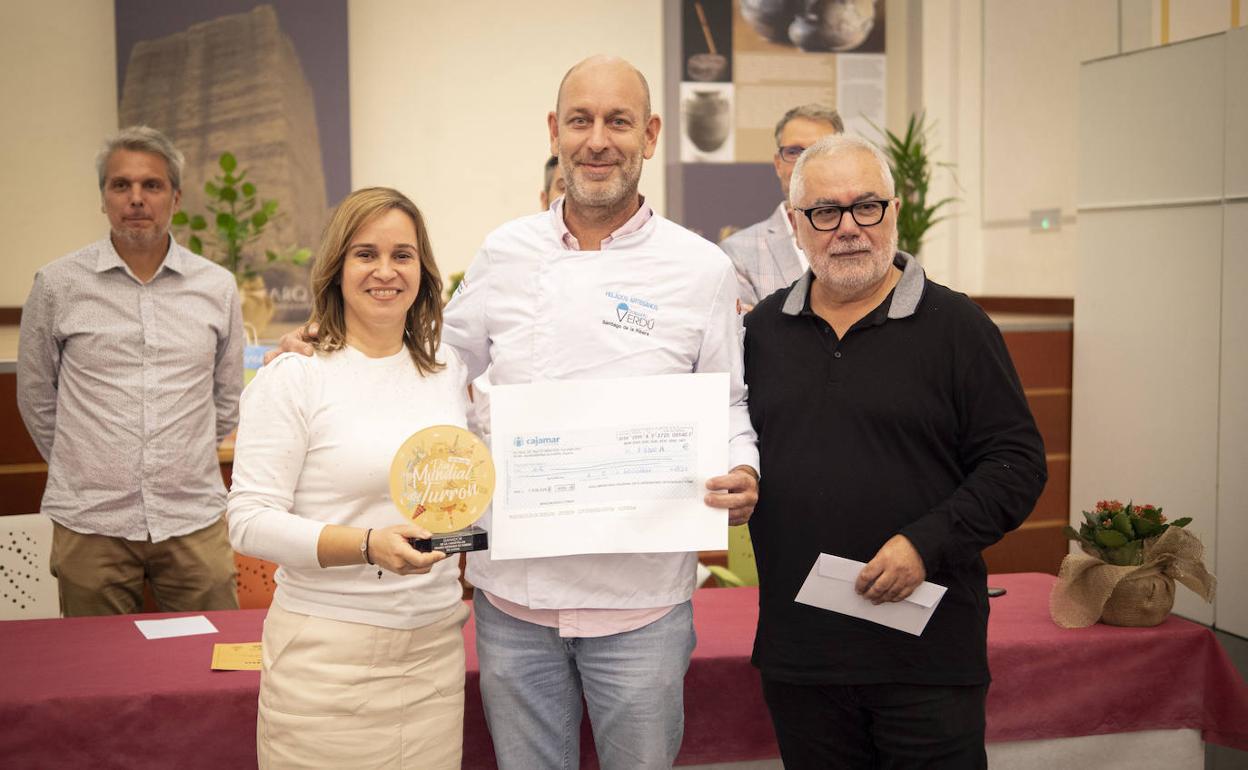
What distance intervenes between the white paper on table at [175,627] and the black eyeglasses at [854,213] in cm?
161

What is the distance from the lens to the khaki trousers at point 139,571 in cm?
303

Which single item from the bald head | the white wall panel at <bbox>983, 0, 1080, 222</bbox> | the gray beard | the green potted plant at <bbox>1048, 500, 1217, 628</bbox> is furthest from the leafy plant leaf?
the white wall panel at <bbox>983, 0, 1080, 222</bbox>

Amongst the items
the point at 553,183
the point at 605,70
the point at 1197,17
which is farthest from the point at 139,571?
the point at 1197,17

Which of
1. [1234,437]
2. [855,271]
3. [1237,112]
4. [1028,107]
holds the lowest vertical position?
[1234,437]

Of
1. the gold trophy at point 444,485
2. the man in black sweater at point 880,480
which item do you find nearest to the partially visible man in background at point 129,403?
the gold trophy at point 444,485

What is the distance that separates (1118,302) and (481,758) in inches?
155

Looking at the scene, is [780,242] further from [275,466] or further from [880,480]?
[275,466]

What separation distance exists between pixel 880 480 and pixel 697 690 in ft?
2.27

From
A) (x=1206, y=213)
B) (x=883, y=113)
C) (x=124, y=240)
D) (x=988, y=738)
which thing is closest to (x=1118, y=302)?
(x=1206, y=213)

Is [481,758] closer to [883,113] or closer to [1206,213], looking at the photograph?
[1206,213]

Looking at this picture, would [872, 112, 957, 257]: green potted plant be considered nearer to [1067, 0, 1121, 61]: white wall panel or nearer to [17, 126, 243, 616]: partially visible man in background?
[1067, 0, 1121, 61]: white wall panel

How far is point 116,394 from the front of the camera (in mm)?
3037

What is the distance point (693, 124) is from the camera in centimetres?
688

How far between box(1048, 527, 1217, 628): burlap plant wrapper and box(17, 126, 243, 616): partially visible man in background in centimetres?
225
